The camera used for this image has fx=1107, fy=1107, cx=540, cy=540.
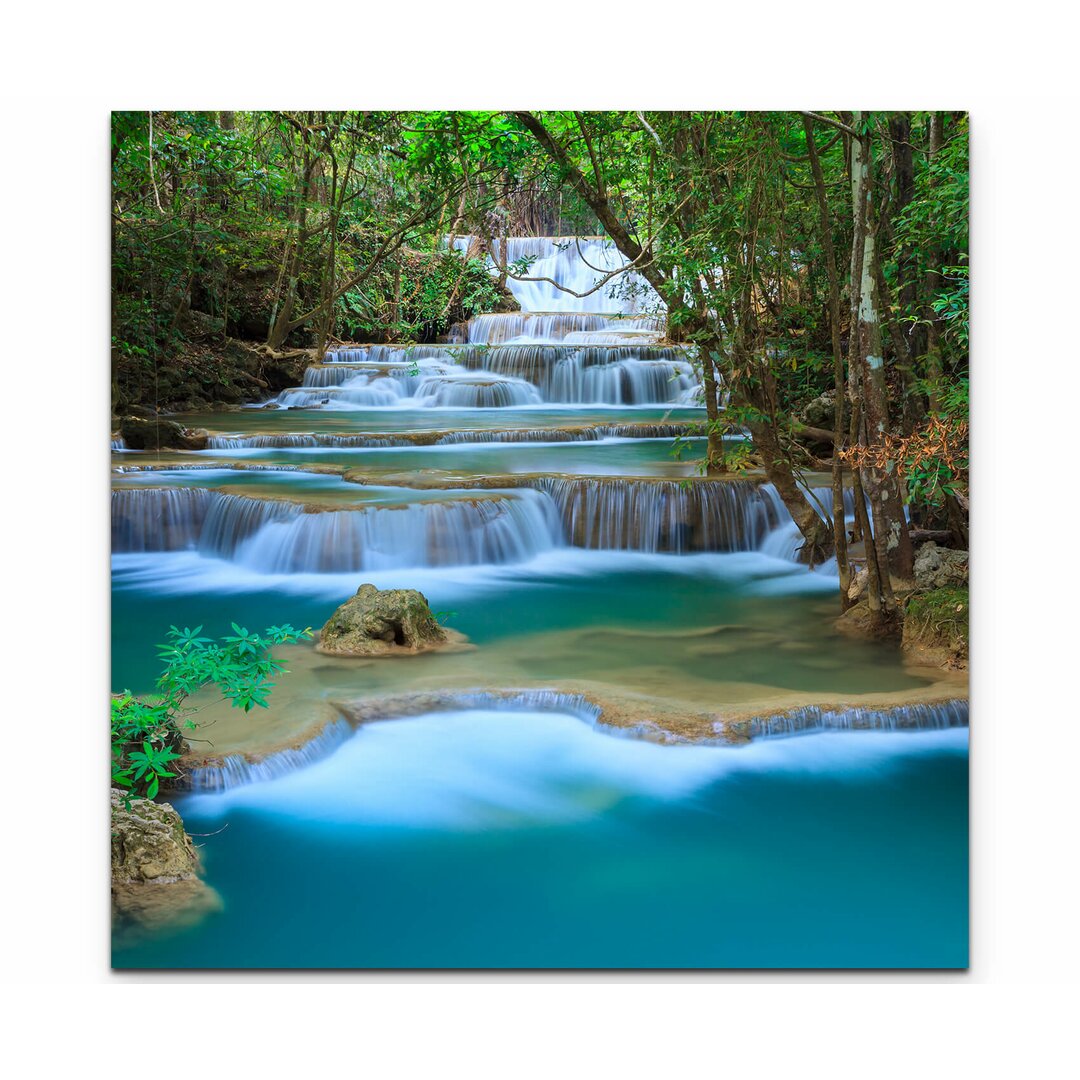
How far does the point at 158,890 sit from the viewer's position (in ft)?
9.70

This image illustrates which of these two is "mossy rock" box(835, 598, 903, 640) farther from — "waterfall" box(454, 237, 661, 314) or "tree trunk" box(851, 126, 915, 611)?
"waterfall" box(454, 237, 661, 314)

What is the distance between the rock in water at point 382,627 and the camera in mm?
3344

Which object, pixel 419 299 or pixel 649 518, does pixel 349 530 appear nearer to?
pixel 419 299

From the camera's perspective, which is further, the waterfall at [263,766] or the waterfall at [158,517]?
the waterfall at [158,517]

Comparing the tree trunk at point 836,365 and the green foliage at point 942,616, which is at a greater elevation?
the tree trunk at point 836,365

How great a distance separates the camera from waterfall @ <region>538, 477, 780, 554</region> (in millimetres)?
3889

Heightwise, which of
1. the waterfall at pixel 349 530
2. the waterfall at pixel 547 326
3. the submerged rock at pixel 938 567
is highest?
the waterfall at pixel 547 326

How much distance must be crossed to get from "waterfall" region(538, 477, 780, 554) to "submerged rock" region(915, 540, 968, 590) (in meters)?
0.54

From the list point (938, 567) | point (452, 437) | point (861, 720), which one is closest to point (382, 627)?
point (452, 437)

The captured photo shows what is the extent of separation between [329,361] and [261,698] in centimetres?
126

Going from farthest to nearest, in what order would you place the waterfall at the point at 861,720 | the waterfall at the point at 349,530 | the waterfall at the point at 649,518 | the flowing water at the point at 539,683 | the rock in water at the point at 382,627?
the waterfall at the point at 649,518 < the waterfall at the point at 349,530 < the rock in water at the point at 382,627 < the waterfall at the point at 861,720 < the flowing water at the point at 539,683

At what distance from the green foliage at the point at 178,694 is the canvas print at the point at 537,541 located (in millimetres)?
12

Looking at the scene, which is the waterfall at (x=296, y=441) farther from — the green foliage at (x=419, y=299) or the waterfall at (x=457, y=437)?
the green foliage at (x=419, y=299)

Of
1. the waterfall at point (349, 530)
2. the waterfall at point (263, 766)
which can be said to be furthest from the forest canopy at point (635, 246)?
the waterfall at point (263, 766)
